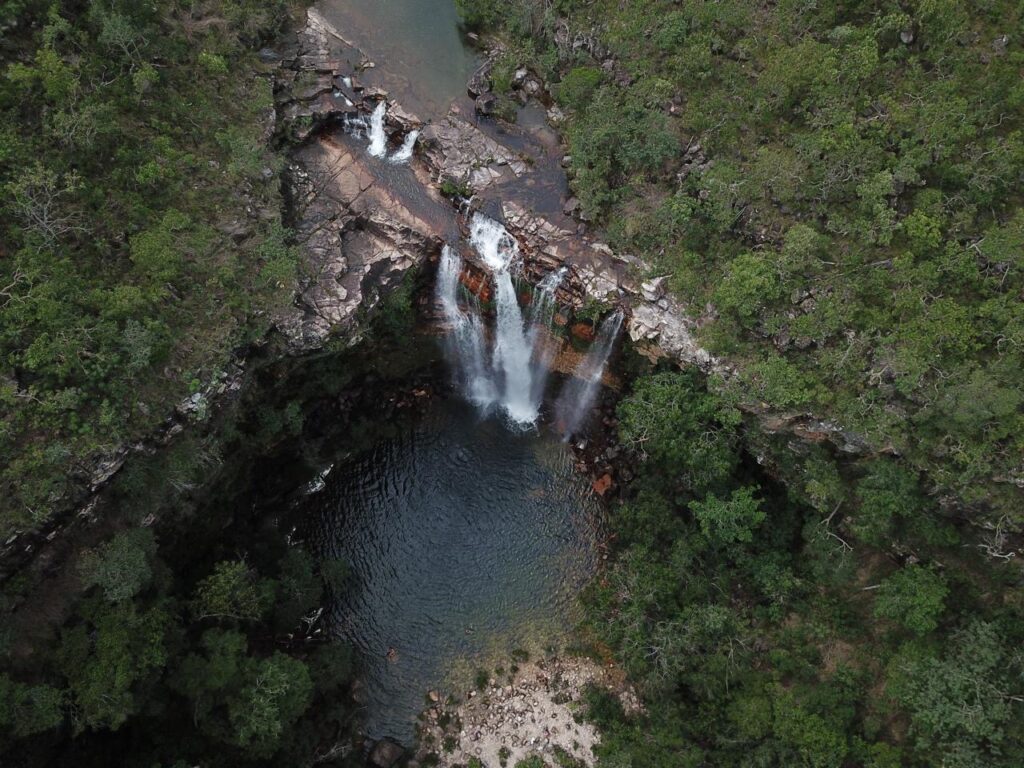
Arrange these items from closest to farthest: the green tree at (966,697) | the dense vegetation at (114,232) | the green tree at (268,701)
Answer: the green tree at (966,697), the dense vegetation at (114,232), the green tree at (268,701)

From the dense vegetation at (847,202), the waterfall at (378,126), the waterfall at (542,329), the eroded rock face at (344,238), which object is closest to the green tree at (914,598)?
the dense vegetation at (847,202)

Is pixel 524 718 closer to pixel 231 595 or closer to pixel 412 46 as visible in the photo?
pixel 231 595

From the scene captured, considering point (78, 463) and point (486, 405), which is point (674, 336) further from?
point (78, 463)

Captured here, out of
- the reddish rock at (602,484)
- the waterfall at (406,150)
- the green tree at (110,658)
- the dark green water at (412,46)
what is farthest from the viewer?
the dark green water at (412,46)

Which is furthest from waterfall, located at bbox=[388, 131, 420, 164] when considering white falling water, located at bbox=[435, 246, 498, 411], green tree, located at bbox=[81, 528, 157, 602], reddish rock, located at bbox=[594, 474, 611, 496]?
green tree, located at bbox=[81, 528, 157, 602]

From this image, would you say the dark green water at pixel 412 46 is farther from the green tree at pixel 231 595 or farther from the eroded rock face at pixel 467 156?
the green tree at pixel 231 595

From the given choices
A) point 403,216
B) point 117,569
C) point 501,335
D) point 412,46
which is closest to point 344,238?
point 403,216
